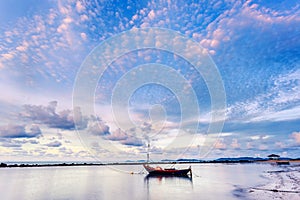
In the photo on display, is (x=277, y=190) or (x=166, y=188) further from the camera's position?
(x=166, y=188)

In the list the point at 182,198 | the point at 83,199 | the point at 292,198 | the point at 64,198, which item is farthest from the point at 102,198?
the point at 292,198

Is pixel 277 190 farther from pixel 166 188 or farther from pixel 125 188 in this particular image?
pixel 125 188

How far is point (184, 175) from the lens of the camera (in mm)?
62000

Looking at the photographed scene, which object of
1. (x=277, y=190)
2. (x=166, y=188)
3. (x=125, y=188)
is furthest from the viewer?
(x=125, y=188)

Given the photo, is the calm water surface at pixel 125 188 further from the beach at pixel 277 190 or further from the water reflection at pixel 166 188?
the beach at pixel 277 190

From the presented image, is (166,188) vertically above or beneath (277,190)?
beneath

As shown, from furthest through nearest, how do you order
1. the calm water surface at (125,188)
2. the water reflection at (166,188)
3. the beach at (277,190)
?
the water reflection at (166,188), the calm water surface at (125,188), the beach at (277,190)

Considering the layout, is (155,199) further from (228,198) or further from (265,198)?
(265,198)

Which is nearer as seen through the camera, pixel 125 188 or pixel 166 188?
pixel 166 188

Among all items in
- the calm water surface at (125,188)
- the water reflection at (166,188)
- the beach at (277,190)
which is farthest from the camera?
the water reflection at (166,188)

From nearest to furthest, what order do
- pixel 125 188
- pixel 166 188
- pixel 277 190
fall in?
pixel 277 190
pixel 166 188
pixel 125 188

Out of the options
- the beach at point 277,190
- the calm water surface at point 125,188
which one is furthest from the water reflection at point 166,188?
the beach at point 277,190

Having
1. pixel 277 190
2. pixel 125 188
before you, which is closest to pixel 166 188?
pixel 125 188

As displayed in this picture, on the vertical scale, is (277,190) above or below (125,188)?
above
